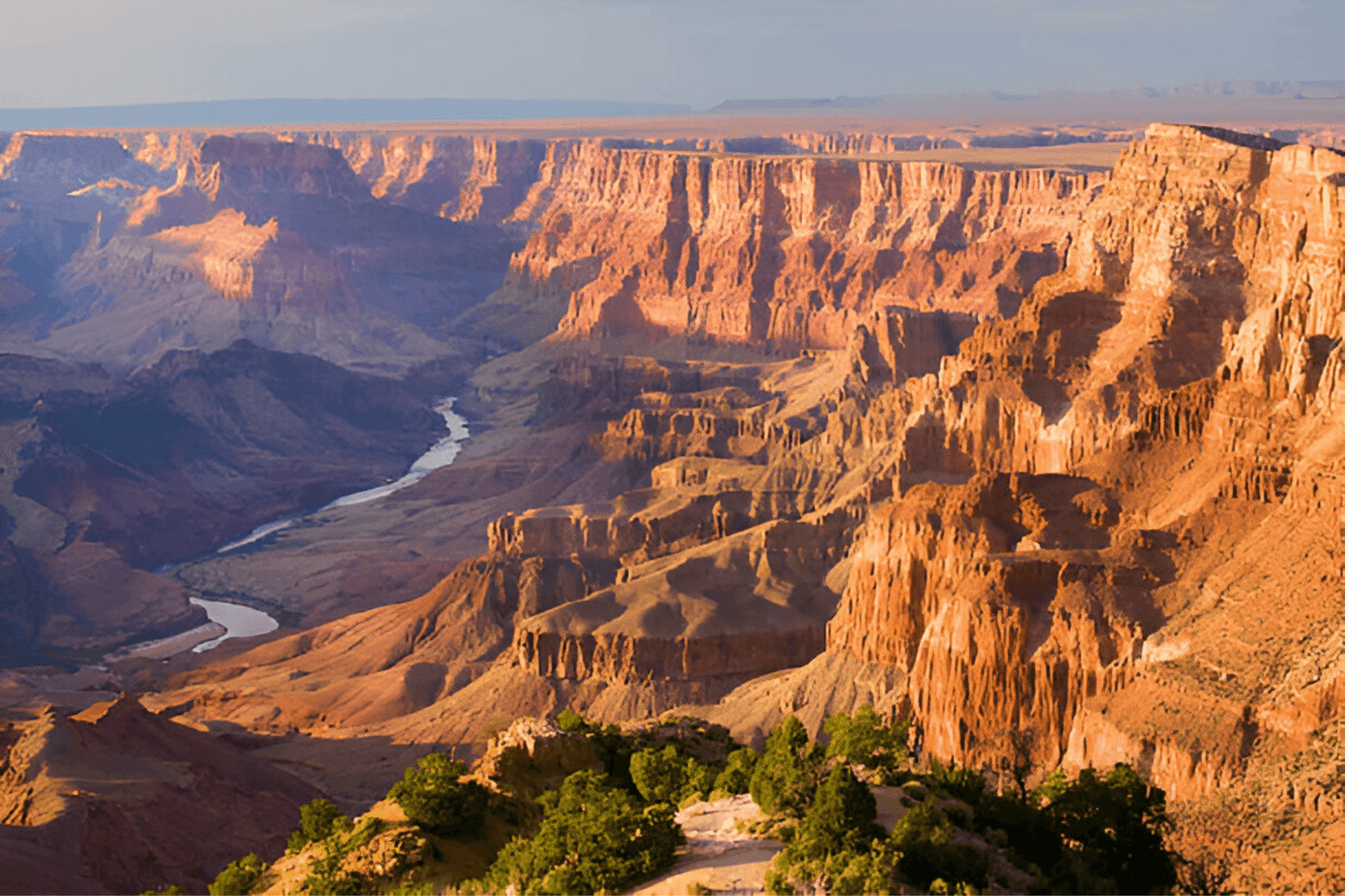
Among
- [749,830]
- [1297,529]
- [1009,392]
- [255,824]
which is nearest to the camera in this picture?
[749,830]

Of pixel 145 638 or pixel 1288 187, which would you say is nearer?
pixel 1288 187

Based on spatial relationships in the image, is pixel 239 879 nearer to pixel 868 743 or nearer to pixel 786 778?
pixel 786 778

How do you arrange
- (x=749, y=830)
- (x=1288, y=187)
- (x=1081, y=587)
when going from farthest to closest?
(x=1288, y=187) → (x=1081, y=587) → (x=749, y=830)

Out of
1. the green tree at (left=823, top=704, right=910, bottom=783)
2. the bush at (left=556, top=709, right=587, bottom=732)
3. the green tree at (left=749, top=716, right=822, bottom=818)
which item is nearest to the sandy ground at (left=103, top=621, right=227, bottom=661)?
the bush at (left=556, top=709, right=587, bottom=732)

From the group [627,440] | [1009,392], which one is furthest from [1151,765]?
[627,440]

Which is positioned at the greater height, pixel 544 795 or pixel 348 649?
pixel 544 795

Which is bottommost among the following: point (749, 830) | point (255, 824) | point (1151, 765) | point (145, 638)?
point (145, 638)

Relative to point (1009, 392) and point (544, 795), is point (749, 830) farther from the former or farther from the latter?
point (1009, 392)
